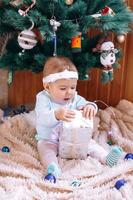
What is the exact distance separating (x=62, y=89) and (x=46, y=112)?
4.0 inches

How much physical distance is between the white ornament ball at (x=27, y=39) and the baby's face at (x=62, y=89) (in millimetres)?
208

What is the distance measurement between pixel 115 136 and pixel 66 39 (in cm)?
44

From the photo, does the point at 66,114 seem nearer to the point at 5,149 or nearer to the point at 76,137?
the point at 76,137

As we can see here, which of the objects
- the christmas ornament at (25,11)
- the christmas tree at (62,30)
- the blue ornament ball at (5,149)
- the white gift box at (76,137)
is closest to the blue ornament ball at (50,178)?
the white gift box at (76,137)

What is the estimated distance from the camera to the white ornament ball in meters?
1.46

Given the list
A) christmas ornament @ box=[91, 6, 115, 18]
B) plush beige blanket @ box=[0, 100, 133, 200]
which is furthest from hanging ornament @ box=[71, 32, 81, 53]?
plush beige blanket @ box=[0, 100, 133, 200]

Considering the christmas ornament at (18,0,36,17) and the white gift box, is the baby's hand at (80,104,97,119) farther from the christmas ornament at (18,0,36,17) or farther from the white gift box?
the christmas ornament at (18,0,36,17)

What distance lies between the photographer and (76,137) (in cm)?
132

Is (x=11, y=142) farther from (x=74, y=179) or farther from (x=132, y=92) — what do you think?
(x=132, y=92)

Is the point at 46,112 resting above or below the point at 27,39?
below

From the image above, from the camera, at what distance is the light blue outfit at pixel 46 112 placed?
1366mm

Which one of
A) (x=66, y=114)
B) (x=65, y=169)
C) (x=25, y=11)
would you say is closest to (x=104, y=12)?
(x=25, y=11)

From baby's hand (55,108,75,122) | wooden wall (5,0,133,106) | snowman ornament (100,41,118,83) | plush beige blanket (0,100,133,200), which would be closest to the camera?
plush beige blanket (0,100,133,200)

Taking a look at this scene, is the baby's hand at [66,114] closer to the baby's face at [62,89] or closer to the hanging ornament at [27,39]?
the baby's face at [62,89]
